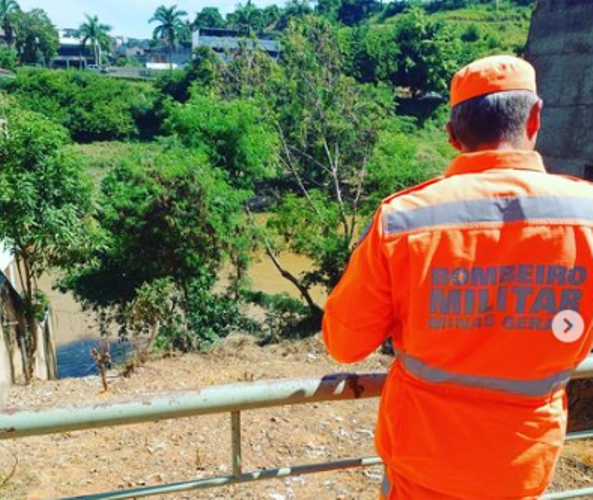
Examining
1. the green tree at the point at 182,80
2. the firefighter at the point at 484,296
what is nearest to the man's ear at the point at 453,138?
the firefighter at the point at 484,296

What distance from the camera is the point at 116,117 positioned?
37.9 metres

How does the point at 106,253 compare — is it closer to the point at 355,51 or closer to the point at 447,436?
the point at 447,436

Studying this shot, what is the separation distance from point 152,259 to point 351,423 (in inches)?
277

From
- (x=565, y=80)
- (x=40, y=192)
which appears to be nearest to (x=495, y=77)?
(x=565, y=80)

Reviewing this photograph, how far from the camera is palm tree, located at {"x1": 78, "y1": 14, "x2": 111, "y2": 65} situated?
60.3 meters

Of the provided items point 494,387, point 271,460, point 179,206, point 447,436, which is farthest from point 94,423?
point 179,206

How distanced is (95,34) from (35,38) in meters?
10.3

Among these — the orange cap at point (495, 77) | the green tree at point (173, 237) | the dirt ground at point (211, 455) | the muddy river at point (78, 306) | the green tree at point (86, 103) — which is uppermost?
the green tree at point (86, 103)

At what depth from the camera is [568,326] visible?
1195 millimetres

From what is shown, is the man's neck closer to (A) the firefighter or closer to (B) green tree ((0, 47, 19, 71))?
(A) the firefighter

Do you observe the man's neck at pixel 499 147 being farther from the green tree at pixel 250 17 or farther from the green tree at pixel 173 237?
the green tree at pixel 250 17

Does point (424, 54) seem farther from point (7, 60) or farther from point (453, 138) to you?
point (453, 138)

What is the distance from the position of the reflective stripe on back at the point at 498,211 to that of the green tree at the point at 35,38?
59394mm

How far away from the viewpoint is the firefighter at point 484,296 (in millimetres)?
1150
